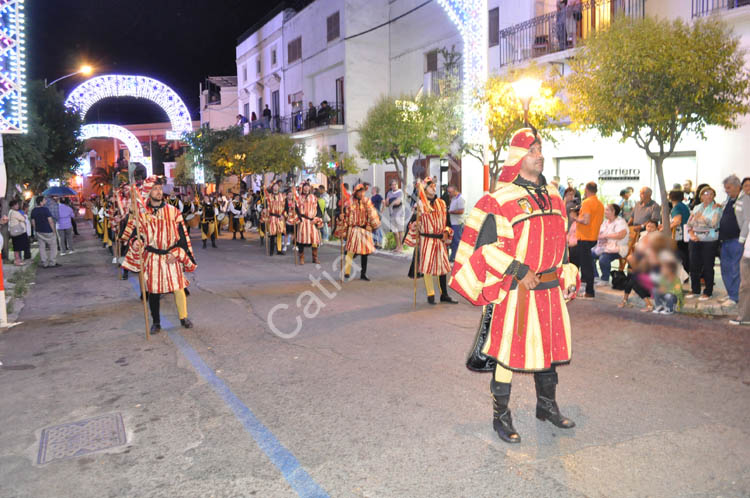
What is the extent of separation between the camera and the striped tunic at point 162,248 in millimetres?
7820

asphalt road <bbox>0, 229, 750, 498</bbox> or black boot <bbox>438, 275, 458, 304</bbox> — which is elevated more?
black boot <bbox>438, 275, 458, 304</bbox>

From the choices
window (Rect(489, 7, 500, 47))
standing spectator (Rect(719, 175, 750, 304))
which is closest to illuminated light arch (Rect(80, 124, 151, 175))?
window (Rect(489, 7, 500, 47))

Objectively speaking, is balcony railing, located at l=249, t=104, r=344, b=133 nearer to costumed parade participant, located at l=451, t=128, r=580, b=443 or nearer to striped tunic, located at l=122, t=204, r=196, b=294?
striped tunic, located at l=122, t=204, r=196, b=294

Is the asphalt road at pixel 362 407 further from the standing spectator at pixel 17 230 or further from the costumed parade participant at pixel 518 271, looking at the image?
the standing spectator at pixel 17 230

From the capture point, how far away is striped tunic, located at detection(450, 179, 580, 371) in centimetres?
419

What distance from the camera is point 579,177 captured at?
1928 centimetres

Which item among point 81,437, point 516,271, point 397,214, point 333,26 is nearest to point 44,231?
Answer: point 397,214

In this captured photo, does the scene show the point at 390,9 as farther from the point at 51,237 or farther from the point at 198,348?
the point at 198,348

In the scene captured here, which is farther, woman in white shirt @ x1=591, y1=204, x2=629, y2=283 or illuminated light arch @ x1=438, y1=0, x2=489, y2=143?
illuminated light arch @ x1=438, y1=0, x2=489, y2=143

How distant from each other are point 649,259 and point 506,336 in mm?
1600

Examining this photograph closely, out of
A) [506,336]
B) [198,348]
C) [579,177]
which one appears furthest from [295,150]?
[506,336]

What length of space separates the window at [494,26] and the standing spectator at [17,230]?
49.6ft

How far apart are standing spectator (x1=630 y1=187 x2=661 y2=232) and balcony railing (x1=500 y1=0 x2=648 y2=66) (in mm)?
7139

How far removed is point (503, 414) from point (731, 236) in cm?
639
